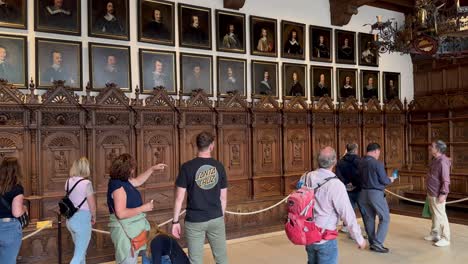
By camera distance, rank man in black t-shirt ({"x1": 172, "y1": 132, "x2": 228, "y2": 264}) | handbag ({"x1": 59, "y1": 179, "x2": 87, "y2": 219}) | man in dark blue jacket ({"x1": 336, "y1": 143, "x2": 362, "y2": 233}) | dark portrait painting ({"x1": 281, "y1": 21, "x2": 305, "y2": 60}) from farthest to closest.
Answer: dark portrait painting ({"x1": 281, "y1": 21, "x2": 305, "y2": 60}) < man in dark blue jacket ({"x1": 336, "y1": 143, "x2": 362, "y2": 233}) < handbag ({"x1": 59, "y1": 179, "x2": 87, "y2": 219}) < man in black t-shirt ({"x1": 172, "y1": 132, "x2": 228, "y2": 264})

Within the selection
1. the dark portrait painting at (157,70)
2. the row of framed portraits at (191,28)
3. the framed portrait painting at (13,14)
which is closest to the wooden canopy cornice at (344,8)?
the row of framed portraits at (191,28)

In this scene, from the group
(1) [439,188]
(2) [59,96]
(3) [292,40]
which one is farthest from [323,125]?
(2) [59,96]

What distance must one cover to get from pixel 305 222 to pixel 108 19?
5485mm

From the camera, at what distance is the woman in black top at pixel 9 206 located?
4008 millimetres

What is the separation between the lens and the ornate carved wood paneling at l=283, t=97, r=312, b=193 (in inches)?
362

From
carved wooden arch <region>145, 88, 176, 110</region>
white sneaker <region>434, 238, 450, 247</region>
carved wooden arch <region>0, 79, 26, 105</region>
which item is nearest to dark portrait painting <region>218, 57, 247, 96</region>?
carved wooden arch <region>145, 88, 176, 110</region>

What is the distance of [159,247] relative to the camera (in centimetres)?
352

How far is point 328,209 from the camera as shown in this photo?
3.58 metres

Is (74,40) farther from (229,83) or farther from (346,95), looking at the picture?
(346,95)

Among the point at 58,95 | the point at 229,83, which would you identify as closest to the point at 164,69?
the point at 229,83

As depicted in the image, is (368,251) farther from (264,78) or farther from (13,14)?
(13,14)

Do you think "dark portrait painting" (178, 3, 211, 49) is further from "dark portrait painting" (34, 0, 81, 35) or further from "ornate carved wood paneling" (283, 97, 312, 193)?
"ornate carved wood paneling" (283, 97, 312, 193)

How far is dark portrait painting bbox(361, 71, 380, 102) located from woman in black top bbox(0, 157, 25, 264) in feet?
29.2

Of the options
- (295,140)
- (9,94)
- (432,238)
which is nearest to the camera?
(9,94)
